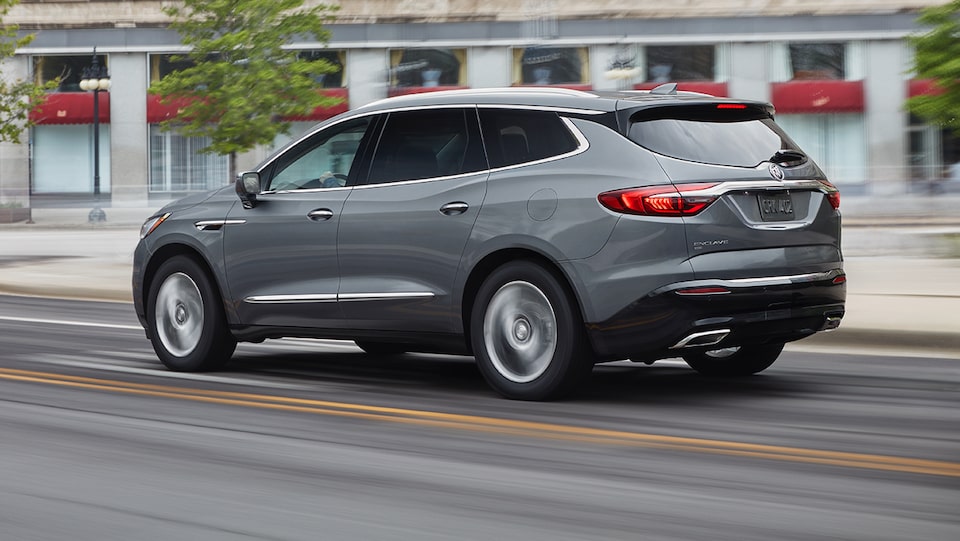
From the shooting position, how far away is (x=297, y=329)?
29.0ft

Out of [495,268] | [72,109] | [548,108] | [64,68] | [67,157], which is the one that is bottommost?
[495,268]

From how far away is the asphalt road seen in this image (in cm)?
495

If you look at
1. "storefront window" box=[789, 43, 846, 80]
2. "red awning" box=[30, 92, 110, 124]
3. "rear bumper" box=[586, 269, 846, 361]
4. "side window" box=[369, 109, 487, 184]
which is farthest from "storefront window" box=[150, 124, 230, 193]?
"rear bumper" box=[586, 269, 846, 361]

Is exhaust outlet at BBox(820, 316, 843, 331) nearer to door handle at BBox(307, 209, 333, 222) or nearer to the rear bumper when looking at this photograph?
the rear bumper

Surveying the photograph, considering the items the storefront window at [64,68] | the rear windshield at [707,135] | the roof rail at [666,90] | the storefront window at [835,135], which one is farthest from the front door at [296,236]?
the storefront window at [64,68]

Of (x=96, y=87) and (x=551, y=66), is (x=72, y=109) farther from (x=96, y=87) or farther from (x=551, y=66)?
(x=551, y=66)

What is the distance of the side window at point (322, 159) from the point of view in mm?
8648

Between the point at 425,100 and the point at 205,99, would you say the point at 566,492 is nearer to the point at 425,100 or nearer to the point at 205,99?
the point at 425,100

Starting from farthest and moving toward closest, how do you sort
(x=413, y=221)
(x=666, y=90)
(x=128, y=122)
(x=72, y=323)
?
(x=128, y=122)
(x=72, y=323)
(x=666, y=90)
(x=413, y=221)

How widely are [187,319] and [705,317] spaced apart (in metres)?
3.87

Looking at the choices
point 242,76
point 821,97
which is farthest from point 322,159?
point 821,97

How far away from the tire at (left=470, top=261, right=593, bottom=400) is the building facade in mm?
32782

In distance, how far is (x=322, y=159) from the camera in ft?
29.4

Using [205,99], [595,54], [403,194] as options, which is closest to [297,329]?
[403,194]
